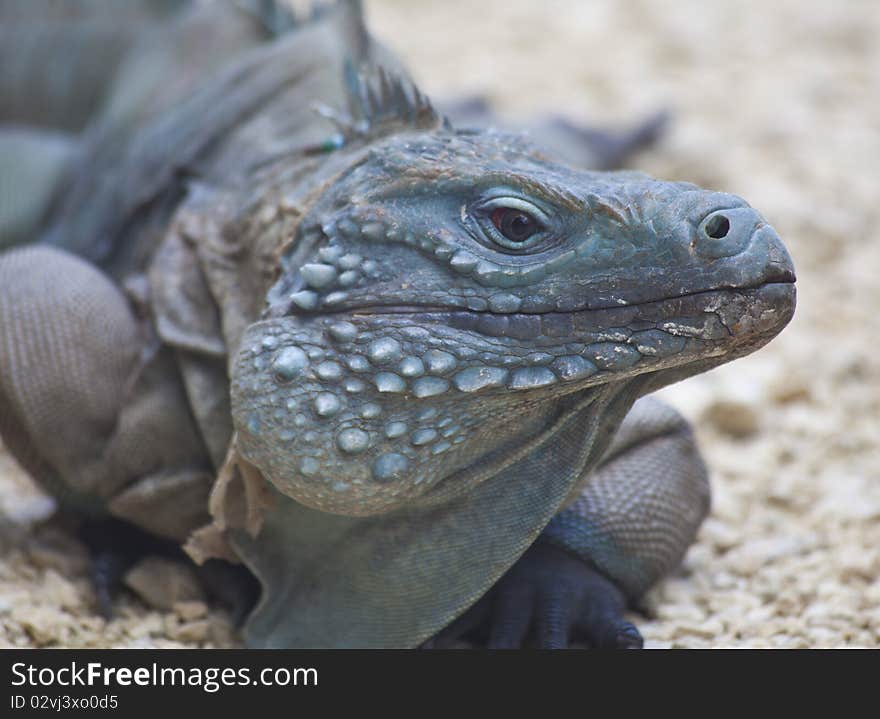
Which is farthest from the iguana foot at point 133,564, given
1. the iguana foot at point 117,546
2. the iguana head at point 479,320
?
the iguana head at point 479,320

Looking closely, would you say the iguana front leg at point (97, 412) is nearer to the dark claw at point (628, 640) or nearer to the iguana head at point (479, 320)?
the iguana head at point (479, 320)

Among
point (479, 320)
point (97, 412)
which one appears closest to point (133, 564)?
point (97, 412)

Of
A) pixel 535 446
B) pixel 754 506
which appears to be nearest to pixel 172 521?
pixel 535 446

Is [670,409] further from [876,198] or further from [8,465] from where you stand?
[876,198]

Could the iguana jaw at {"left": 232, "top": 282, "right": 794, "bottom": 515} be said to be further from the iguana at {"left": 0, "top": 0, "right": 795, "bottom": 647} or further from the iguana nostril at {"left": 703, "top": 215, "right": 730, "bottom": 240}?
the iguana nostril at {"left": 703, "top": 215, "right": 730, "bottom": 240}

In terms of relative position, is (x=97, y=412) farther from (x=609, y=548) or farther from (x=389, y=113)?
(x=609, y=548)

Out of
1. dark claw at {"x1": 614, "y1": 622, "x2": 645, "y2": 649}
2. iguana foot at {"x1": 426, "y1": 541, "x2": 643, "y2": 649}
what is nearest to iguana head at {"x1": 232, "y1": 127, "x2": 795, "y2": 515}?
iguana foot at {"x1": 426, "y1": 541, "x2": 643, "y2": 649}
